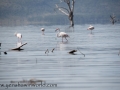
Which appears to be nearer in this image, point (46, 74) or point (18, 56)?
point (46, 74)

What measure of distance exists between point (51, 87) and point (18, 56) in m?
6.46

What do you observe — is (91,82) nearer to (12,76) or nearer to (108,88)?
(108,88)

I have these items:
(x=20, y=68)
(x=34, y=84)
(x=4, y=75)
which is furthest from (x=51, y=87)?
(x=20, y=68)

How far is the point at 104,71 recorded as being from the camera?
11281 mm

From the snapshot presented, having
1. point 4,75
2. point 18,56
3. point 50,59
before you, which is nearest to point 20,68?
point 4,75

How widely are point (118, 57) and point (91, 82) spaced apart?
5059mm

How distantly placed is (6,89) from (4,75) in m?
1.85

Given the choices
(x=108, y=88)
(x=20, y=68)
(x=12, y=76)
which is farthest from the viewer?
(x=20, y=68)

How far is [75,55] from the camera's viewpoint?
1552 cm

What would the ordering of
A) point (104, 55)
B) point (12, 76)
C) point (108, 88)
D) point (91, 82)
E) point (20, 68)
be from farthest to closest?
point (104, 55)
point (20, 68)
point (12, 76)
point (91, 82)
point (108, 88)

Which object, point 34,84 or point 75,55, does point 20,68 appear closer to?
point 34,84

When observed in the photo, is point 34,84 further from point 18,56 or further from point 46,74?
point 18,56

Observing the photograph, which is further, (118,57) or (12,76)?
(118,57)

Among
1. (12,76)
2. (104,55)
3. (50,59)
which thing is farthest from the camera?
(104,55)
